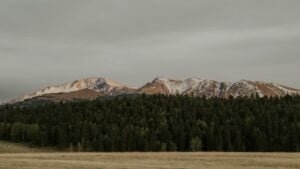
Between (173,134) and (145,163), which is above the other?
(173,134)

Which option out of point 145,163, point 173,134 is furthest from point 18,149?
point 145,163

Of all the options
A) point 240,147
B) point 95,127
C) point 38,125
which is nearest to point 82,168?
point 240,147

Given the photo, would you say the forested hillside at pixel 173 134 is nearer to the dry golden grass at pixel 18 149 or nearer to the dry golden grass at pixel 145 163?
the dry golden grass at pixel 18 149

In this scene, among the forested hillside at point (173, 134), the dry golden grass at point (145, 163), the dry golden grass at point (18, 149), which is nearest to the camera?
the dry golden grass at point (145, 163)

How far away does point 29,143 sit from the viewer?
606 feet

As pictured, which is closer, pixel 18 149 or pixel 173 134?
pixel 18 149

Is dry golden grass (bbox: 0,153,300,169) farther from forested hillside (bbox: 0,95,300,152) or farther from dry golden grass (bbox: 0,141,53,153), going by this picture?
forested hillside (bbox: 0,95,300,152)

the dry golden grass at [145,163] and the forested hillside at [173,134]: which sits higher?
the forested hillside at [173,134]

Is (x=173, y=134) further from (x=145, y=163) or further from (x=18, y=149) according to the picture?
(x=145, y=163)

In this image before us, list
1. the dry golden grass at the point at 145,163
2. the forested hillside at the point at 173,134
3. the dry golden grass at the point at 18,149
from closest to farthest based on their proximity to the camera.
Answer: the dry golden grass at the point at 145,163, the dry golden grass at the point at 18,149, the forested hillside at the point at 173,134

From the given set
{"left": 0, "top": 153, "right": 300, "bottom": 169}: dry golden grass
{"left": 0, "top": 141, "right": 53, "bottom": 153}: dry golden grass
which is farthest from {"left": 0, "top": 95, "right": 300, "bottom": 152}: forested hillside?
{"left": 0, "top": 153, "right": 300, "bottom": 169}: dry golden grass

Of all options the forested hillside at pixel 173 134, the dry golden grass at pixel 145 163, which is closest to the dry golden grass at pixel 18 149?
the forested hillside at pixel 173 134

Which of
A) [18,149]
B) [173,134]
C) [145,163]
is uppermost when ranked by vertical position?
[173,134]

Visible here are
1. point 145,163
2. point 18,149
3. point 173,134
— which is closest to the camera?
point 145,163
